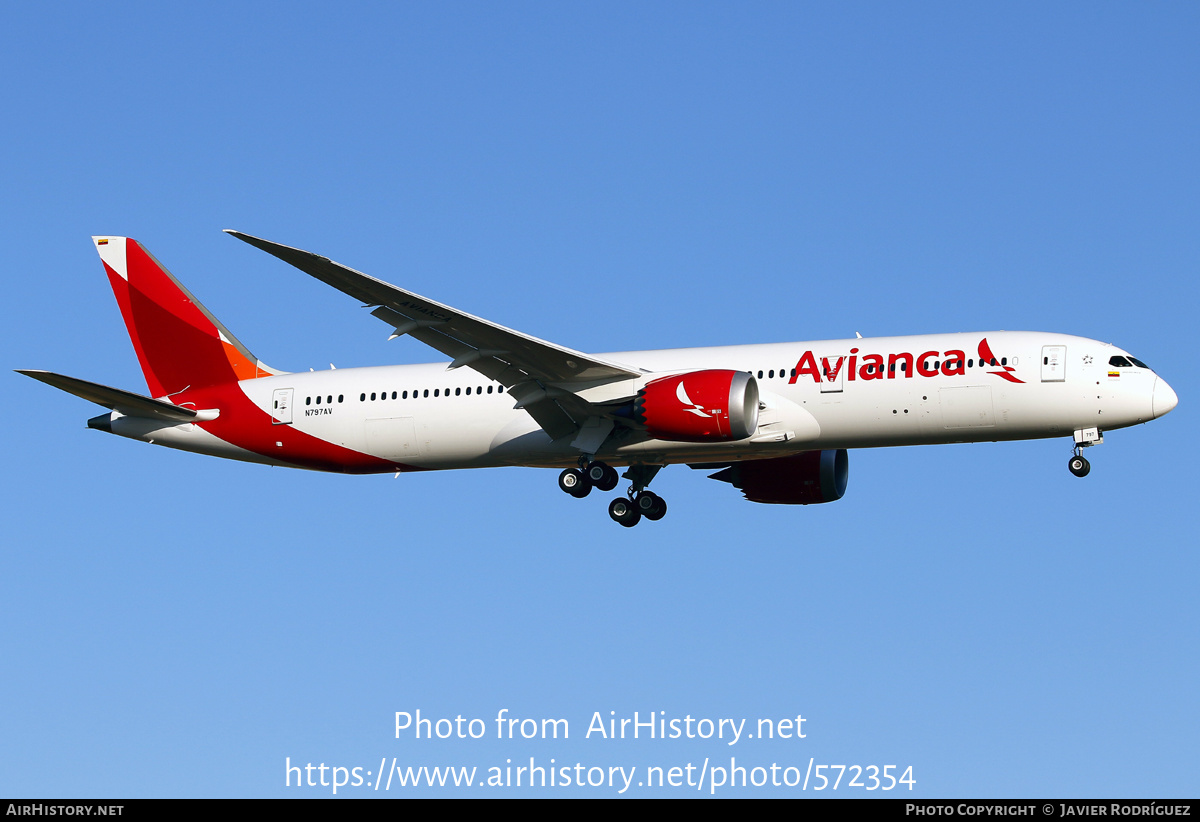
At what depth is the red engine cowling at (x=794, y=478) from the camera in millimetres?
40750

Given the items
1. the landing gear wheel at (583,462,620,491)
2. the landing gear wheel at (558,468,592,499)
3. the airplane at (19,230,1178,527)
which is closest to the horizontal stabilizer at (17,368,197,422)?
the airplane at (19,230,1178,527)

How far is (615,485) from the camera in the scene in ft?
124

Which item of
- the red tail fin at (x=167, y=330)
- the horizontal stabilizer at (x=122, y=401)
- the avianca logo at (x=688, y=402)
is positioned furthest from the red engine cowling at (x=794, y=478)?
the horizontal stabilizer at (x=122, y=401)

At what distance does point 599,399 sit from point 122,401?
42.3ft

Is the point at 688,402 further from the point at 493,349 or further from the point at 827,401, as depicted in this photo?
the point at 493,349

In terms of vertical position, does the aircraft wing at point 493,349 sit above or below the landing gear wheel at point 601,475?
above

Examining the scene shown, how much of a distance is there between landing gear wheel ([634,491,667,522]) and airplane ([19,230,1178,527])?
51 millimetres

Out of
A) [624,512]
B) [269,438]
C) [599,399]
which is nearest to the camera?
[599,399]

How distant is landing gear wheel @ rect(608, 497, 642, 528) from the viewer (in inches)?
1529

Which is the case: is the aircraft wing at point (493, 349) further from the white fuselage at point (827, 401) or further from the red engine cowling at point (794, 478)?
the red engine cowling at point (794, 478)

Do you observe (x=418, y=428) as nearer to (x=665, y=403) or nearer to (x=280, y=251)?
(x=665, y=403)

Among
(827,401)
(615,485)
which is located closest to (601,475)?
(615,485)

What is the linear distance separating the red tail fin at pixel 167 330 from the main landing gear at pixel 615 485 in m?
9.65
